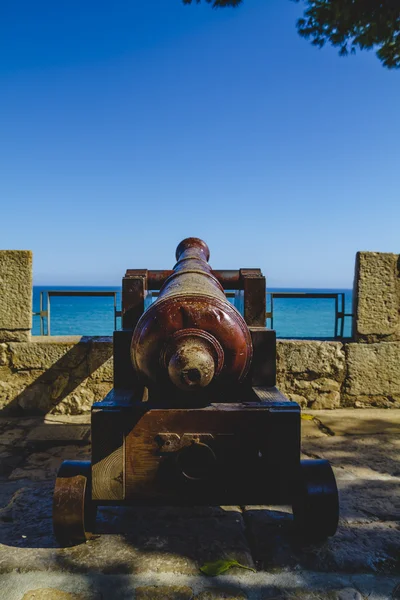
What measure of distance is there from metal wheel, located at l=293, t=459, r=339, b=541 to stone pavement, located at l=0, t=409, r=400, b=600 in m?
0.08

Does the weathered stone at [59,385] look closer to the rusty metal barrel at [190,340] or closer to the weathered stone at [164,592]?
the rusty metal barrel at [190,340]

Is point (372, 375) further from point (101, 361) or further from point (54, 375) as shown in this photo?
point (54, 375)

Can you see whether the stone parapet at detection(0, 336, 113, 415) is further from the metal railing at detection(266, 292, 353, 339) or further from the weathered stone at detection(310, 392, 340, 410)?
the weathered stone at detection(310, 392, 340, 410)

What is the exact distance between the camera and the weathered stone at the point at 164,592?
1831mm

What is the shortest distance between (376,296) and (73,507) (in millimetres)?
3688

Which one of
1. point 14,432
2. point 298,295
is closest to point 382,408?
point 298,295

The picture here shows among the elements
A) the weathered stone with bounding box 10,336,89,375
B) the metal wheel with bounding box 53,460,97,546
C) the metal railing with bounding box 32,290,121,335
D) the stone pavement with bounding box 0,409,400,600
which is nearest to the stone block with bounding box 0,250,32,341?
the weathered stone with bounding box 10,336,89,375

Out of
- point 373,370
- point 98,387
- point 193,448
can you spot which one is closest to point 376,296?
point 373,370

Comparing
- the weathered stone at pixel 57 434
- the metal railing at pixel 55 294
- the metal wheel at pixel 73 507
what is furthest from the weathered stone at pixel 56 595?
the metal railing at pixel 55 294

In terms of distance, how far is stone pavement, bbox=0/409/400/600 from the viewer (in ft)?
6.17

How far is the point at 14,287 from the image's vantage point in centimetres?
450

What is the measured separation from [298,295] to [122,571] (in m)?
3.61

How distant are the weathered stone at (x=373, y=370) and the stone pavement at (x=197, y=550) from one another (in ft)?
5.01

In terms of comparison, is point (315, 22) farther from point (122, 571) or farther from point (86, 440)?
point (122, 571)
